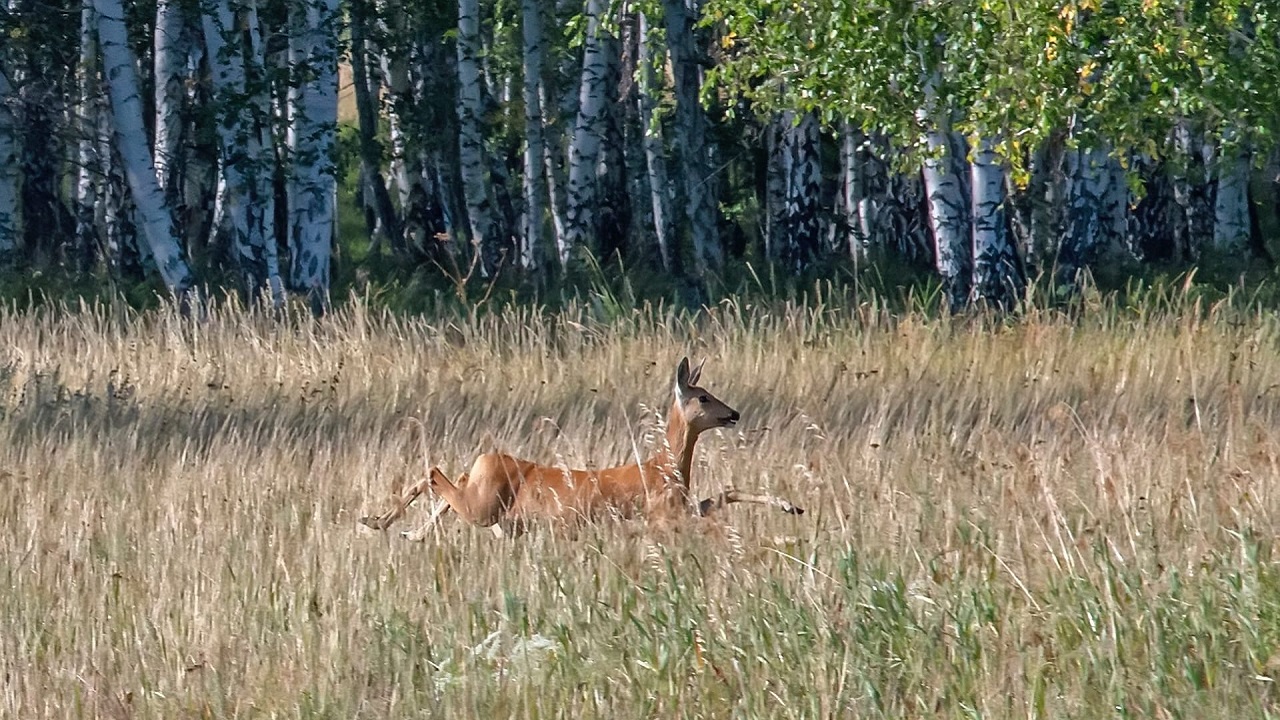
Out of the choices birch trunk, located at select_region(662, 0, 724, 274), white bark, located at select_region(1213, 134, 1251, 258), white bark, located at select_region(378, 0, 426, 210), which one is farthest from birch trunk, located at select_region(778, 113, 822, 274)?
white bark, located at select_region(1213, 134, 1251, 258)

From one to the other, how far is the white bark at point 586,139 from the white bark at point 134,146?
5.76 metres

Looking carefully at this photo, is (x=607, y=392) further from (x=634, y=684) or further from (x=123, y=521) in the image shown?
(x=634, y=684)

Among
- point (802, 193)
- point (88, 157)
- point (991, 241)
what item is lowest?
point (991, 241)

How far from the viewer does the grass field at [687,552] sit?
13.6 ft

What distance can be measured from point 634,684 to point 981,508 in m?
2.03

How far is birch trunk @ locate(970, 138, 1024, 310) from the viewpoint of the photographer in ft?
41.6

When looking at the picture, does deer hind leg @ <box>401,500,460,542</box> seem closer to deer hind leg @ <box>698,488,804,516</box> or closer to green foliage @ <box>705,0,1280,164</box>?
deer hind leg @ <box>698,488,804,516</box>

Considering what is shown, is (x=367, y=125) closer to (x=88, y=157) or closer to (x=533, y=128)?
(x=88, y=157)

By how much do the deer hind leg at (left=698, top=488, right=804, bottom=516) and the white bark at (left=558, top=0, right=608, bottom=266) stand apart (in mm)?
12579

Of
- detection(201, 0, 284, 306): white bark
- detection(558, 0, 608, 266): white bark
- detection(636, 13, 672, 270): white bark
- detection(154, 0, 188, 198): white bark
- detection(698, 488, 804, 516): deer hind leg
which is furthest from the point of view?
detection(558, 0, 608, 266): white bark

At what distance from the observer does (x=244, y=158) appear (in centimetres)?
1519

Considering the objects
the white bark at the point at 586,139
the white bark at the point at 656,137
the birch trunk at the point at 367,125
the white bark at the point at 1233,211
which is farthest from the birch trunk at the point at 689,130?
the white bark at the point at 1233,211

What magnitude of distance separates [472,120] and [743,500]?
1488 centimetres

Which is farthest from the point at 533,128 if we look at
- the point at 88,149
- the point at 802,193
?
the point at 88,149
